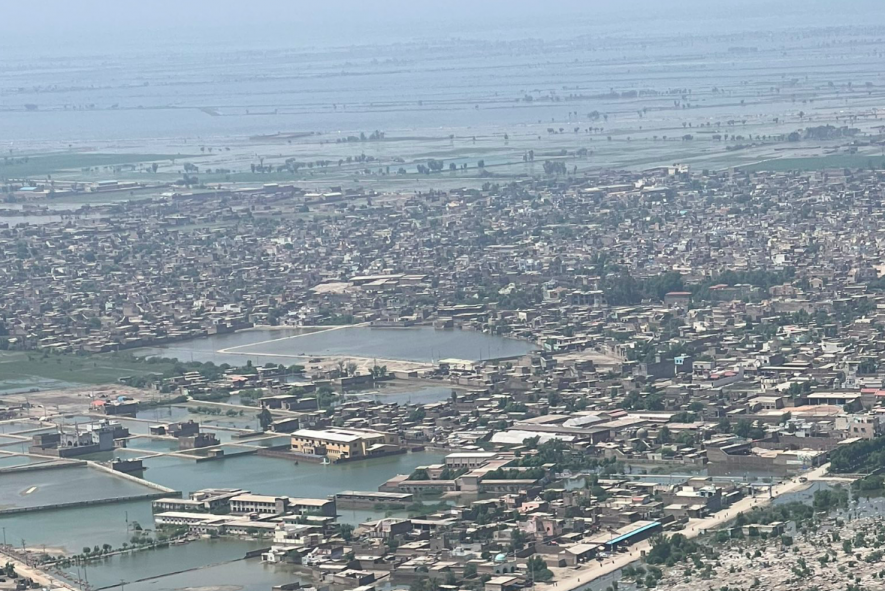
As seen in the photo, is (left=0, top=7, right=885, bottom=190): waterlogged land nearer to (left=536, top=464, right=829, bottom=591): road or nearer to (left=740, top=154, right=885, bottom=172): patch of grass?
(left=740, top=154, right=885, bottom=172): patch of grass

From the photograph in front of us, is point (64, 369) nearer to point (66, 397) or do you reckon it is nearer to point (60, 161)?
point (66, 397)

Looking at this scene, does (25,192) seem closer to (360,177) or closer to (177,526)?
(360,177)

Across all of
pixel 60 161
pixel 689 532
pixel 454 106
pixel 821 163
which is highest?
pixel 454 106

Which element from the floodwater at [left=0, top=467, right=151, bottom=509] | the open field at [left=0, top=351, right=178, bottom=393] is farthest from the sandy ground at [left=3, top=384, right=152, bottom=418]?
the floodwater at [left=0, top=467, right=151, bottom=509]

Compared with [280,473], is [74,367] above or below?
above

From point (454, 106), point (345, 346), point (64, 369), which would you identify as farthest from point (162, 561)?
point (454, 106)

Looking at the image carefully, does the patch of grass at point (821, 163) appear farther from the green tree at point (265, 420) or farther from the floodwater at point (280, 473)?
the floodwater at point (280, 473)

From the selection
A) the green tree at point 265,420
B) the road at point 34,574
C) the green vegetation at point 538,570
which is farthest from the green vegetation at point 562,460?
the road at point 34,574
